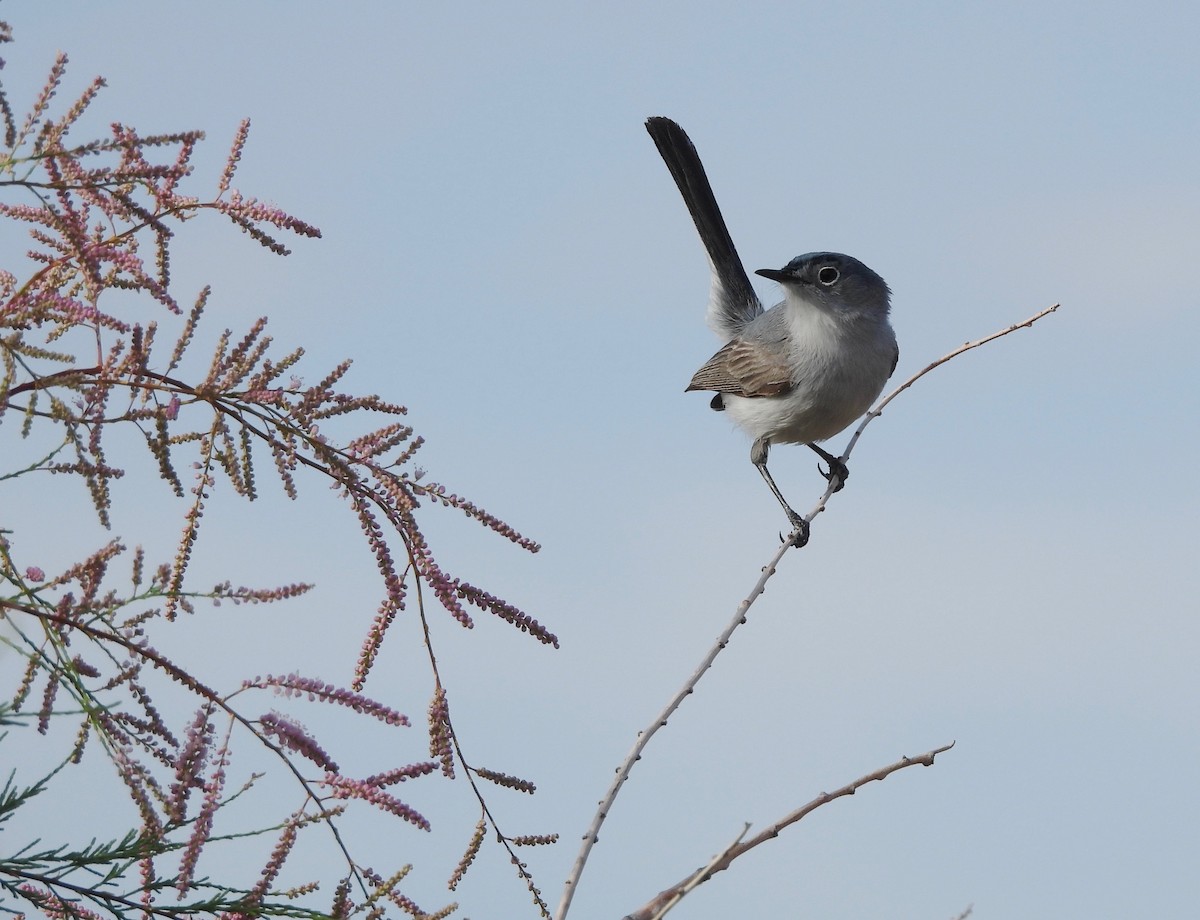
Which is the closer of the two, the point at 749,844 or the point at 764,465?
the point at 749,844

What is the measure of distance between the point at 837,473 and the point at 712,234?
3.27 m

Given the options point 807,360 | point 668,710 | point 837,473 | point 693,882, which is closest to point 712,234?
point 807,360

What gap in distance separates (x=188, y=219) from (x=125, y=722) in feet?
4.13

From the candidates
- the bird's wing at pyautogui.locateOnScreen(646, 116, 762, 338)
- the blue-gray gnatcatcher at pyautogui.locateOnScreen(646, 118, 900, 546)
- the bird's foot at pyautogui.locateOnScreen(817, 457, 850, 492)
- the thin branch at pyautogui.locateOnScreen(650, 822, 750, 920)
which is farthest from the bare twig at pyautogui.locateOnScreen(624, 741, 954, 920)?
the bird's wing at pyautogui.locateOnScreen(646, 116, 762, 338)

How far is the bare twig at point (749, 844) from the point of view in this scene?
108 inches

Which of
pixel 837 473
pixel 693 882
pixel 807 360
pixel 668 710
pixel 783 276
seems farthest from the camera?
pixel 783 276

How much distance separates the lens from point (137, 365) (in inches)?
108

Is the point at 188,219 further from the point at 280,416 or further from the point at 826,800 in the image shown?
the point at 826,800

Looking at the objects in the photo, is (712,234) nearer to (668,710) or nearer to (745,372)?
(745,372)

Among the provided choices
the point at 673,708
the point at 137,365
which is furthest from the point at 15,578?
the point at 673,708

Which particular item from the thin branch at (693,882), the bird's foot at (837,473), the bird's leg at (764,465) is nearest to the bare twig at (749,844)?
the thin branch at (693,882)

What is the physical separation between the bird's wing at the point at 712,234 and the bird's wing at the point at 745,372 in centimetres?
61

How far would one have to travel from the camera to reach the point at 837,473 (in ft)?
19.2

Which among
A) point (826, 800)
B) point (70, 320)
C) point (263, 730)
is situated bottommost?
point (826, 800)
